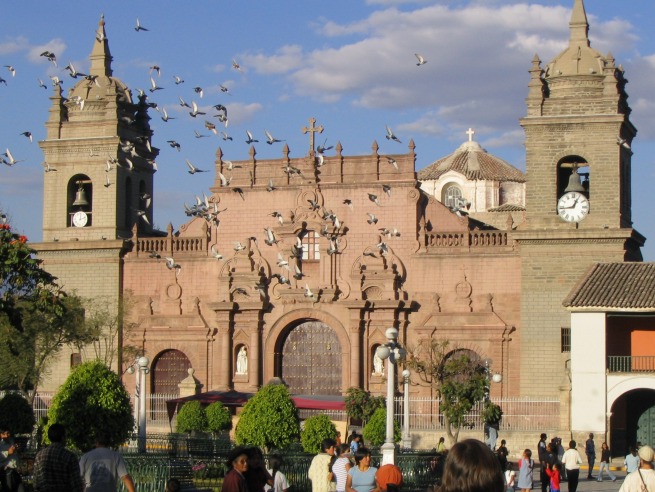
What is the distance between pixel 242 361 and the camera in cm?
4778

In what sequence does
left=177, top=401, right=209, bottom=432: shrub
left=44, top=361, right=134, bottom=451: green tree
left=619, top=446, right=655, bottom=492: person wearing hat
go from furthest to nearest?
left=177, top=401, right=209, bottom=432: shrub → left=44, top=361, right=134, bottom=451: green tree → left=619, top=446, right=655, bottom=492: person wearing hat

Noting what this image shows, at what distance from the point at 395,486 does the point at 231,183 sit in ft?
109

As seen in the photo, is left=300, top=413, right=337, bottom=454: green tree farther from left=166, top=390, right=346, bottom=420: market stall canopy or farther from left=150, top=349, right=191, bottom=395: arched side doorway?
left=150, top=349, right=191, bottom=395: arched side doorway

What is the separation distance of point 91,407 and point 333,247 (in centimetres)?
2133

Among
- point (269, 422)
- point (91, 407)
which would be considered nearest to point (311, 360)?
point (269, 422)

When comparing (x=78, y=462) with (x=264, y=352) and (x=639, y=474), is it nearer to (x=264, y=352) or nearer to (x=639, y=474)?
(x=639, y=474)

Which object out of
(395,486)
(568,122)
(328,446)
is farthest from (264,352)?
(395,486)

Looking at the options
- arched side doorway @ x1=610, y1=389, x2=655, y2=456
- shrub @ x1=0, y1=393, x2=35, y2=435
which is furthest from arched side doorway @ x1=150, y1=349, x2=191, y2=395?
arched side doorway @ x1=610, y1=389, x2=655, y2=456

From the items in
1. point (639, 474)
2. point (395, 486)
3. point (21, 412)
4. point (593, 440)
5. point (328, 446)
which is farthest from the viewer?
point (593, 440)

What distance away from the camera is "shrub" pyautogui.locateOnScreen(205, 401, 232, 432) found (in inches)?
1491

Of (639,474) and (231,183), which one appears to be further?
(231,183)

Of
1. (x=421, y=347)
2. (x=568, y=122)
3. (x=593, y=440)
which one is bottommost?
(x=593, y=440)

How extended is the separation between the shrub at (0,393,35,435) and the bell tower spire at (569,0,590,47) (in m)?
21.8

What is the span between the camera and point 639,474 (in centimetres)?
1183
